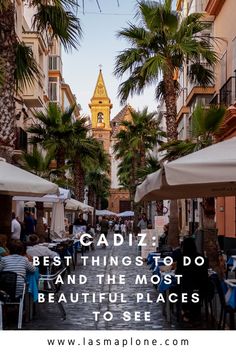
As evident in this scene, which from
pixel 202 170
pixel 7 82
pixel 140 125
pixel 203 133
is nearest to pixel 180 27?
pixel 203 133

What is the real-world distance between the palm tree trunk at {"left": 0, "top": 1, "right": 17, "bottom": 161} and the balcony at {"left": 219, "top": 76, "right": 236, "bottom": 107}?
1145 centimetres

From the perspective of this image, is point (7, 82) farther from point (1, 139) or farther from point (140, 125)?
point (140, 125)

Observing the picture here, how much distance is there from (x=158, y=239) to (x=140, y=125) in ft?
74.2

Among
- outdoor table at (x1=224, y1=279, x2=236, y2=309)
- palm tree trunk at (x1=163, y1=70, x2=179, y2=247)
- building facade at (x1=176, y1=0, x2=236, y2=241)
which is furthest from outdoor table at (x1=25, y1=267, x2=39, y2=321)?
building facade at (x1=176, y1=0, x2=236, y2=241)

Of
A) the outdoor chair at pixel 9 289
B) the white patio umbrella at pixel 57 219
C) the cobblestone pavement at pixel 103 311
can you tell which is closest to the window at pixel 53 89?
the white patio umbrella at pixel 57 219

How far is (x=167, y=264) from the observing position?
1078cm

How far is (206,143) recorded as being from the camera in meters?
17.2

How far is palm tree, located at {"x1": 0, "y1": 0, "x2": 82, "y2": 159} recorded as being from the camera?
42.9ft

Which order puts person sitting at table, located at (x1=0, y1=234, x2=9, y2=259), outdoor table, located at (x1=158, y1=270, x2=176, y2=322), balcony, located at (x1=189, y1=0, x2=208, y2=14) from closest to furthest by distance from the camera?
outdoor table, located at (x1=158, y1=270, x2=176, y2=322) → person sitting at table, located at (x1=0, y1=234, x2=9, y2=259) → balcony, located at (x1=189, y1=0, x2=208, y2=14)

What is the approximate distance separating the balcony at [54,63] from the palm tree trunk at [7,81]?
44.3 metres

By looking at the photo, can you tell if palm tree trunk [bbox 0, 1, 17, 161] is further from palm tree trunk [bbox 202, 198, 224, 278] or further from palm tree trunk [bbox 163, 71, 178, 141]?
palm tree trunk [bbox 163, 71, 178, 141]
